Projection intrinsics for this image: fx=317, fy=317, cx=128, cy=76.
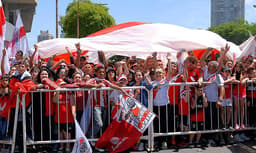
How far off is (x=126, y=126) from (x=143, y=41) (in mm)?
3374

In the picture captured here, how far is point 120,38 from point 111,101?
3112mm

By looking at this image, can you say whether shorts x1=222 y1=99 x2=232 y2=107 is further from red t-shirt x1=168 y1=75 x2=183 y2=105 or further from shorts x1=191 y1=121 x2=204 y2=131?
red t-shirt x1=168 y1=75 x2=183 y2=105

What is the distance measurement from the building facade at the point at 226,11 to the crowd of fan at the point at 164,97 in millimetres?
184721

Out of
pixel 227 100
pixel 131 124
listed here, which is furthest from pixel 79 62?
pixel 227 100

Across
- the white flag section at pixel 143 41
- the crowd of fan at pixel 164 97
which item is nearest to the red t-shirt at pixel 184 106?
the crowd of fan at pixel 164 97

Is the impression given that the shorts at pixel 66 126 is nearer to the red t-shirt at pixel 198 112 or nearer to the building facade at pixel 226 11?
the red t-shirt at pixel 198 112

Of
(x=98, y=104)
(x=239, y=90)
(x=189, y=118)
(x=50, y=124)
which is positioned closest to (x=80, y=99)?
(x=98, y=104)

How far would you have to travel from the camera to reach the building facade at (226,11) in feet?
606

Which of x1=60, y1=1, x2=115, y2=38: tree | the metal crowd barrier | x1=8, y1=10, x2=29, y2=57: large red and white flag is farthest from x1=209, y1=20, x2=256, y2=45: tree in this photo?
the metal crowd barrier

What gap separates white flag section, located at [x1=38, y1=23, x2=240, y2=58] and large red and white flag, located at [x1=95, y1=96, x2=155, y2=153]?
275 centimetres

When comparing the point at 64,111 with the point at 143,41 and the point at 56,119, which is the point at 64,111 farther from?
the point at 143,41

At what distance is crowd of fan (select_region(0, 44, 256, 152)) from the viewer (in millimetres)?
6055

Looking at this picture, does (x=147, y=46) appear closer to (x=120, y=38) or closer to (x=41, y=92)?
(x=120, y=38)

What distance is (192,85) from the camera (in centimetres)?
653
